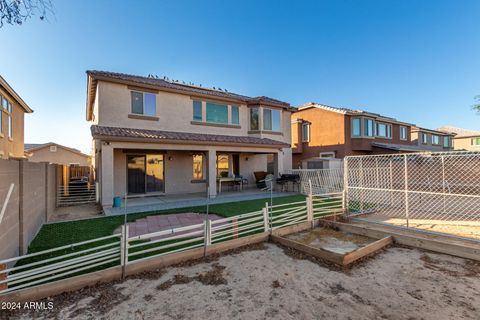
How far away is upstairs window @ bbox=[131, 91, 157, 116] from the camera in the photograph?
1183 centimetres

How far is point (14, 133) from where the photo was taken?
49.7 feet

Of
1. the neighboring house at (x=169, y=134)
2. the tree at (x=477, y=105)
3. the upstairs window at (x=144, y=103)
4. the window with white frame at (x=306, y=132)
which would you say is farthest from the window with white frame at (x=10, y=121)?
the tree at (x=477, y=105)

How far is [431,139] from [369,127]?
18.0m

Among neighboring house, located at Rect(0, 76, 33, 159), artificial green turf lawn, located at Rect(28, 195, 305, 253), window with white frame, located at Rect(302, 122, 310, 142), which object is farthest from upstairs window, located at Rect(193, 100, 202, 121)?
window with white frame, located at Rect(302, 122, 310, 142)

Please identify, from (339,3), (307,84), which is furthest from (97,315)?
(307,84)

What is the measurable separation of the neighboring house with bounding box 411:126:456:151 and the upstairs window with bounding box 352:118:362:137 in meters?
14.3

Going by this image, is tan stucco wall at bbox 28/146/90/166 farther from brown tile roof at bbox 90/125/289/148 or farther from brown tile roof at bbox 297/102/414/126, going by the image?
brown tile roof at bbox 297/102/414/126

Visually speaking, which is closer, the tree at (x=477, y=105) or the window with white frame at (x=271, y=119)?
the window with white frame at (x=271, y=119)

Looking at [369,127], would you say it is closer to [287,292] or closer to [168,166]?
[168,166]

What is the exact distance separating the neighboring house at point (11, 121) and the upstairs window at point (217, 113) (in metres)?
10.6

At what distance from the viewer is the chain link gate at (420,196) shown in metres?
6.76

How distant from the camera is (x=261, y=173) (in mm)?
16047

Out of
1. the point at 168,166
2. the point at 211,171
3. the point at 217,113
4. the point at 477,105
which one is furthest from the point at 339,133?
the point at 168,166

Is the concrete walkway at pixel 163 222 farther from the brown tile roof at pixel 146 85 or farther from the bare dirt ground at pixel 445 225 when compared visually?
the brown tile roof at pixel 146 85
